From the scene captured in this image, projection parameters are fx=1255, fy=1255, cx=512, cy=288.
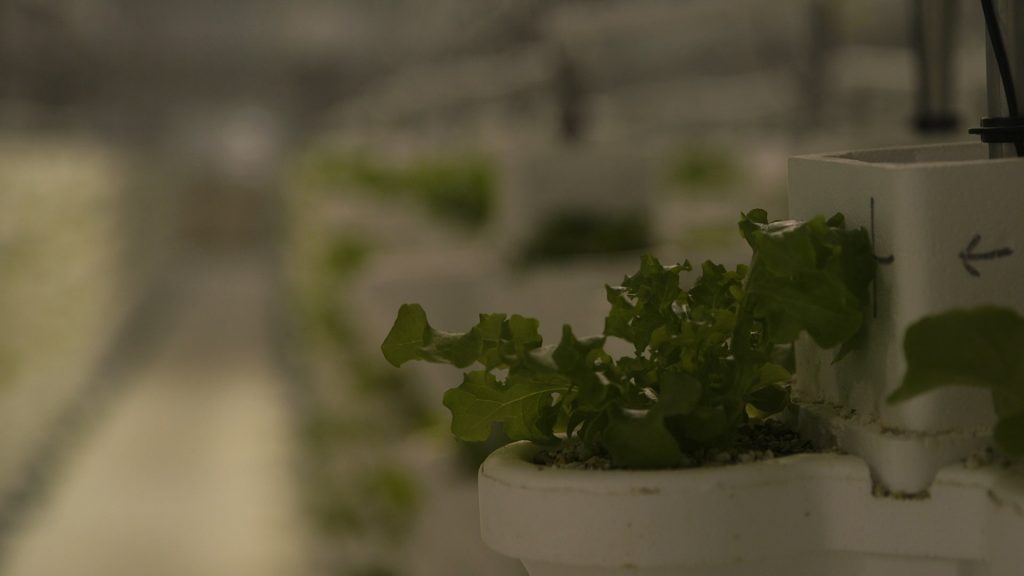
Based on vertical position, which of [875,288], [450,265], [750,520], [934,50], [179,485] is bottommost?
[179,485]

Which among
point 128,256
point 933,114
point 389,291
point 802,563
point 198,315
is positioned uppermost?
point 933,114

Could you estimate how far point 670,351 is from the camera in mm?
707

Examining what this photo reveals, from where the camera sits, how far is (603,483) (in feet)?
2.09

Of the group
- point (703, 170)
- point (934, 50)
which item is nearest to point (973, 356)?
point (934, 50)

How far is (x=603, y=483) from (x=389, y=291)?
74.5 inches

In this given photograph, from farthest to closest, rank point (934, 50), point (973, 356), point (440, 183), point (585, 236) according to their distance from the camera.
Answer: point (440, 183), point (585, 236), point (934, 50), point (973, 356)

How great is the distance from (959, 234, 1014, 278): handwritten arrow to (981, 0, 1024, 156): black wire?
0.10m

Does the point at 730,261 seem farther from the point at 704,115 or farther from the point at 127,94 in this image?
the point at 127,94

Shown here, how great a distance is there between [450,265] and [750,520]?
1.98 m

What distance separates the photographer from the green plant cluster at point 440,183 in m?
3.37

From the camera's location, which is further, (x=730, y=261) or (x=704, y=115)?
(x=704, y=115)

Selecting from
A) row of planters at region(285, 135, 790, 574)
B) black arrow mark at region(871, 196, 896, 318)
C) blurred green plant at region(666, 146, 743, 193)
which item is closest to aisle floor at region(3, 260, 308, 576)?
row of planters at region(285, 135, 790, 574)

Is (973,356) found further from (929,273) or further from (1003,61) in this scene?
(1003,61)

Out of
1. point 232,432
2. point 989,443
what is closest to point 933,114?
point 989,443
